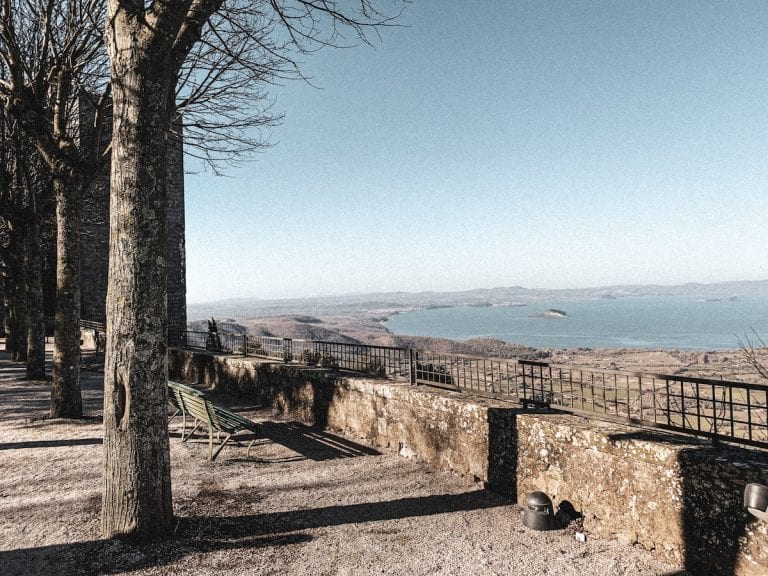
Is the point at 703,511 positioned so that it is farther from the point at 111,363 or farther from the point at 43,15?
the point at 43,15

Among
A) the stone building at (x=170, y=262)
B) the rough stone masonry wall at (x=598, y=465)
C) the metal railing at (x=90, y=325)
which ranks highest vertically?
the stone building at (x=170, y=262)

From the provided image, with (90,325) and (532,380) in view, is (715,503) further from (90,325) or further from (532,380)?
(90,325)

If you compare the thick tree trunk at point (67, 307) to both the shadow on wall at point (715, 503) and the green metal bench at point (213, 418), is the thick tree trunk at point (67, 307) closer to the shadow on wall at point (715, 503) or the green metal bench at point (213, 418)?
the green metal bench at point (213, 418)

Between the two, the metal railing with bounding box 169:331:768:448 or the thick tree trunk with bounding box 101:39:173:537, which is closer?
the thick tree trunk with bounding box 101:39:173:537

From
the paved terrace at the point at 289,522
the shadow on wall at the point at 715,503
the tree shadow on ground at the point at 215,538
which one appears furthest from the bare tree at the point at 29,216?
the shadow on wall at the point at 715,503

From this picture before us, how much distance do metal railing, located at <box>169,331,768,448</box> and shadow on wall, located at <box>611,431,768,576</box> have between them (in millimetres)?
288

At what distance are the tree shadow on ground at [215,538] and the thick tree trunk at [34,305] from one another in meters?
8.85

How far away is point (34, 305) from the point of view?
10.9 m

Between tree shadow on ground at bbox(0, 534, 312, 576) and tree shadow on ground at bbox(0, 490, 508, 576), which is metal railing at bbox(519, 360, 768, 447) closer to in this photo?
tree shadow on ground at bbox(0, 490, 508, 576)

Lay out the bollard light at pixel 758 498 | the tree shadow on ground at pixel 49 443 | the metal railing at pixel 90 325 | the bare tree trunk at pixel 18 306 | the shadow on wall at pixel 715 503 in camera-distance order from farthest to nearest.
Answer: the metal railing at pixel 90 325 → the bare tree trunk at pixel 18 306 → the tree shadow on ground at pixel 49 443 → the shadow on wall at pixel 715 503 → the bollard light at pixel 758 498

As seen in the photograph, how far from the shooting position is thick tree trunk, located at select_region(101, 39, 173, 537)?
373 centimetres

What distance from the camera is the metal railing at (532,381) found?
3.84m

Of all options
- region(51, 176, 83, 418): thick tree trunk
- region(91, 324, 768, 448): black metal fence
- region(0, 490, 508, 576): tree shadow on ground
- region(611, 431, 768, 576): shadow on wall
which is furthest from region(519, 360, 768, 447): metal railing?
region(51, 176, 83, 418): thick tree trunk

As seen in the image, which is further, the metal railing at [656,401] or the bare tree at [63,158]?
the bare tree at [63,158]
